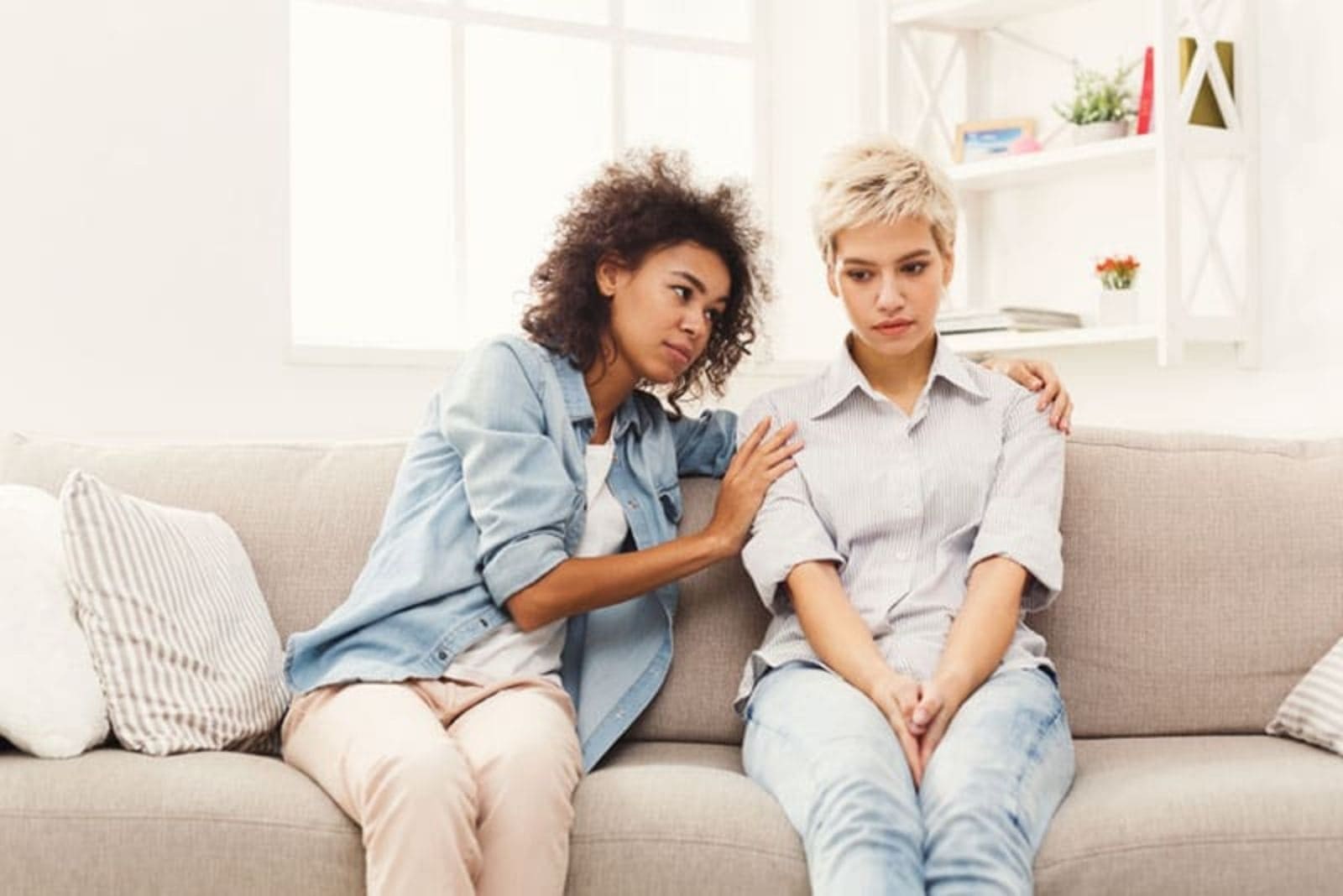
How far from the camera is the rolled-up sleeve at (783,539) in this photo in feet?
7.07

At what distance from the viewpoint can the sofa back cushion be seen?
231 centimetres

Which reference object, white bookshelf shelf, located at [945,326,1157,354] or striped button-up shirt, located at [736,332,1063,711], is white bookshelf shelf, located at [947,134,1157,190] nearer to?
white bookshelf shelf, located at [945,326,1157,354]

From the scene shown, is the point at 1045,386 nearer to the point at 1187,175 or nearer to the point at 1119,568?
the point at 1119,568

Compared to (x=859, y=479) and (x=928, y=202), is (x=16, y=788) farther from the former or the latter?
(x=928, y=202)

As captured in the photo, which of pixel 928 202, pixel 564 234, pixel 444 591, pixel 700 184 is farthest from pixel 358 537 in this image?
pixel 928 202

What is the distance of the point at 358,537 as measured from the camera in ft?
7.81

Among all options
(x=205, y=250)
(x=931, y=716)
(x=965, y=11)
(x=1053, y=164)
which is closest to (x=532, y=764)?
(x=931, y=716)

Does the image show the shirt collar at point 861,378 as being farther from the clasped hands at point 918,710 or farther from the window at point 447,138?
the window at point 447,138

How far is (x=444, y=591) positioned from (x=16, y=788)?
1.69 ft

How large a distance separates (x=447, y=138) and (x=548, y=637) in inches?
109

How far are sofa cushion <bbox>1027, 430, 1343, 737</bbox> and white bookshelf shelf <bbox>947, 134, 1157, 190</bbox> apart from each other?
1.93 m

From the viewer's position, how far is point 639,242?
235 centimetres

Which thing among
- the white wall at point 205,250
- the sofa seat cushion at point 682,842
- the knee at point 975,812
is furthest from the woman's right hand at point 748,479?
the white wall at point 205,250

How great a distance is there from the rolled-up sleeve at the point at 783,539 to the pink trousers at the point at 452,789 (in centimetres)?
32
